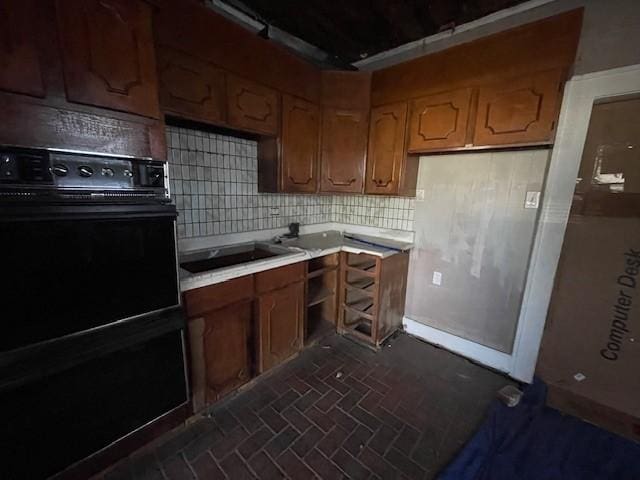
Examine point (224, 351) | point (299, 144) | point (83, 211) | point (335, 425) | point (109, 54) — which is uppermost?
point (109, 54)

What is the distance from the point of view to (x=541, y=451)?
1369 mm

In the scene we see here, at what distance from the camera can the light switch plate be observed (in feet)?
5.72

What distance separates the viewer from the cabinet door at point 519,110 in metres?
1.47

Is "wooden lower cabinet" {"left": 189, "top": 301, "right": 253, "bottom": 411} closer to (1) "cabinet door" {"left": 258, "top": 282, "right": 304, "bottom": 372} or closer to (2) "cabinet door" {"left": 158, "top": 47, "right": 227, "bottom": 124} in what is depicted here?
(1) "cabinet door" {"left": 258, "top": 282, "right": 304, "bottom": 372}

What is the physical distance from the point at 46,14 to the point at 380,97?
6.21 feet

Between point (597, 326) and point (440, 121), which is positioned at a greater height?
point (440, 121)

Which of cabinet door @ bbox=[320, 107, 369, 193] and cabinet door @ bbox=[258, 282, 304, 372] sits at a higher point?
cabinet door @ bbox=[320, 107, 369, 193]

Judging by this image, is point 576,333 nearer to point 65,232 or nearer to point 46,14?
point 65,232

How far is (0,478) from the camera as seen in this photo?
90 cm

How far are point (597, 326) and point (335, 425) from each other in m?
1.69

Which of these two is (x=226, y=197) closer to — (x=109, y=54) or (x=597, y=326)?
(x=109, y=54)

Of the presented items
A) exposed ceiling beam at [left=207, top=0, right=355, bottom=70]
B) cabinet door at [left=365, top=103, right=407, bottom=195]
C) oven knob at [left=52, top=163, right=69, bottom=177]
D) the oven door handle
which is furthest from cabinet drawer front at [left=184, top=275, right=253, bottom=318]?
exposed ceiling beam at [left=207, top=0, right=355, bottom=70]

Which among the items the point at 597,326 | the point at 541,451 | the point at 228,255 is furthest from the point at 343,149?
the point at 541,451

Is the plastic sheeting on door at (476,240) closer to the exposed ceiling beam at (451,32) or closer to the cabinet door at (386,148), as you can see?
the cabinet door at (386,148)
